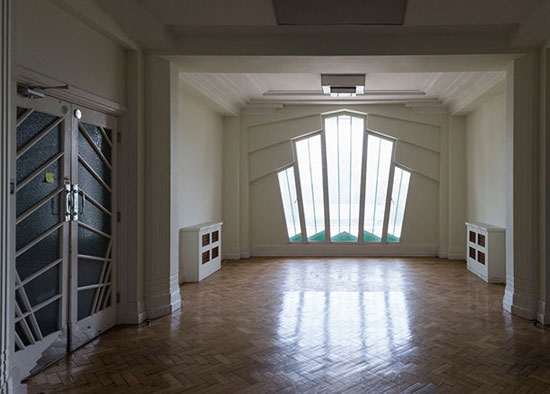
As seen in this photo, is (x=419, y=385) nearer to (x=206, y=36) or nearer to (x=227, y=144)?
(x=206, y=36)

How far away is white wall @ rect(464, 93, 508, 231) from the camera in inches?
261

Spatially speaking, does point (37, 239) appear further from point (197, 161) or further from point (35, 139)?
point (197, 161)

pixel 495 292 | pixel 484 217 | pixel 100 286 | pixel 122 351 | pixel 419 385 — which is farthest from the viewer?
pixel 484 217

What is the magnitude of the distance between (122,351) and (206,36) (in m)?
3.11

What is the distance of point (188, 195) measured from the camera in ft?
22.0

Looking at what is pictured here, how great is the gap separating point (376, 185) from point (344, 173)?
2.23 ft

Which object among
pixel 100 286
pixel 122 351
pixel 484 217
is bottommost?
pixel 122 351

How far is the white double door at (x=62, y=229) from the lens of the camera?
312 centimetres

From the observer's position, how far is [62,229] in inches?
138

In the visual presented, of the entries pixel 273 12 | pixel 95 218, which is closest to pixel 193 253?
pixel 95 218

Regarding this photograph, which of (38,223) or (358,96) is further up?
(358,96)

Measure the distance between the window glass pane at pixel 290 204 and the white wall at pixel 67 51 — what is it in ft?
16.0

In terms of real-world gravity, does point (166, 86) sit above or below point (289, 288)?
above

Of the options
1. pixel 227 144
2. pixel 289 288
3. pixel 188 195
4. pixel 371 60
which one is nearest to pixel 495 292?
pixel 289 288
